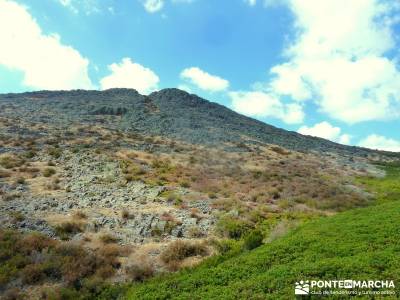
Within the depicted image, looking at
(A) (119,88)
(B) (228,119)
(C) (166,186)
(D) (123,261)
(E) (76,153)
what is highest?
(A) (119,88)

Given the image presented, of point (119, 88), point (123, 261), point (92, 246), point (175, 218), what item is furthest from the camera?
point (119, 88)

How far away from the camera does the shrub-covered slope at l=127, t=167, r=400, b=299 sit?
13.7m

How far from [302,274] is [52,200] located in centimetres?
1960

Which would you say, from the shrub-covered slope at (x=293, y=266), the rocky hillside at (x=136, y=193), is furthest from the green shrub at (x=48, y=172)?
the shrub-covered slope at (x=293, y=266)

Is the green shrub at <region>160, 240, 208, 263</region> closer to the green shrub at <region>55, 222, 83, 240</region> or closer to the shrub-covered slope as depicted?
the shrub-covered slope

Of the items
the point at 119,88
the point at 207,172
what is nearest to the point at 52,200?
the point at 207,172

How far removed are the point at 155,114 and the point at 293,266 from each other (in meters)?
57.9

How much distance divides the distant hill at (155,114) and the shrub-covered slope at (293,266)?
37149mm

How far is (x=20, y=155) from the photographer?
3878 centimetres

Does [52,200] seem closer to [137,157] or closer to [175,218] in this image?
[175,218]

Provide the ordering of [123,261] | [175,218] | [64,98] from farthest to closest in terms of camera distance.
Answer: [64,98] < [175,218] < [123,261]

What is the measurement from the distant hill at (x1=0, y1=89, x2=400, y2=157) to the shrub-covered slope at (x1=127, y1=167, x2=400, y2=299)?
37149 mm

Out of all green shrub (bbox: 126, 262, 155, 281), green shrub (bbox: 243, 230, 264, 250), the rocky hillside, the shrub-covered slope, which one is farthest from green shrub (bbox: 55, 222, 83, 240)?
green shrub (bbox: 243, 230, 264, 250)

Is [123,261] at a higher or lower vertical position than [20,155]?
lower
